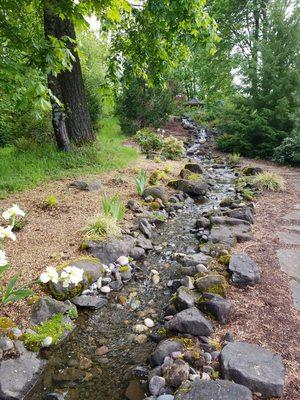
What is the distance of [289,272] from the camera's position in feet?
12.8

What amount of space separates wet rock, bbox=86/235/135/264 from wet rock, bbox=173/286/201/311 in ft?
3.70

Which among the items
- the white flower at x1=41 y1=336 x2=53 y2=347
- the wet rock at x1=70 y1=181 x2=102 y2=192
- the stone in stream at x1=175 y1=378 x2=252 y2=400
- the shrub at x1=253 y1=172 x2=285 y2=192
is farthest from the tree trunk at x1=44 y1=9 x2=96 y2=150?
the stone in stream at x1=175 y1=378 x2=252 y2=400

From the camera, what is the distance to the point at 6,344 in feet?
8.63

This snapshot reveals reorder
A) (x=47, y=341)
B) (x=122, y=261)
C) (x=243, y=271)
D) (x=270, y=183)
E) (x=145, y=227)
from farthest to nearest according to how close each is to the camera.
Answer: (x=270, y=183) < (x=145, y=227) < (x=122, y=261) < (x=243, y=271) < (x=47, y=341)

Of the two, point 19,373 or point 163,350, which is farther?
point 163,350

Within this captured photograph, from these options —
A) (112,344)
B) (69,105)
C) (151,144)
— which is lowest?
(112,344)

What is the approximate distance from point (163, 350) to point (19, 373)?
107cm

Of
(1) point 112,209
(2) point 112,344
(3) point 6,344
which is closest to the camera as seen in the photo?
(3) point 6,344

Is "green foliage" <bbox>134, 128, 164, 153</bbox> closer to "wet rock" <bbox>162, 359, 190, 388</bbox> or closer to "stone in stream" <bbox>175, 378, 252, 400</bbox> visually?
"wet rock" <bbox>162, 359, 190, 388</bbox>

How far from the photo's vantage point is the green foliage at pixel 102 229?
4.41 meters

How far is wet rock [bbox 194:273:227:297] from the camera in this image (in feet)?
10.9

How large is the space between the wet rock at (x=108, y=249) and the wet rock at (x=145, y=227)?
697 millimetres

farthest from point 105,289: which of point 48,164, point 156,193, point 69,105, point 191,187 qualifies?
point 69,105

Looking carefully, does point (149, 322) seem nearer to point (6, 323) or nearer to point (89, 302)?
point (89, 302)
